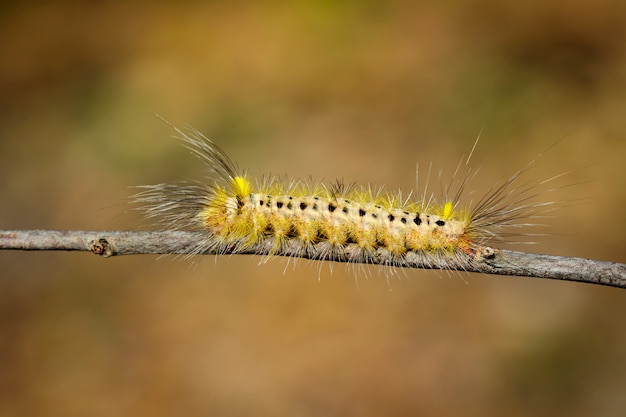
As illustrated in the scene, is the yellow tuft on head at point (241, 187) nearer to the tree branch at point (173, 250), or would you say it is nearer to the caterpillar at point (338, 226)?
the caterpillar at point (338, 226)

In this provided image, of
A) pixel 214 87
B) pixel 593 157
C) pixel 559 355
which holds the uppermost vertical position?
pixel 214 87

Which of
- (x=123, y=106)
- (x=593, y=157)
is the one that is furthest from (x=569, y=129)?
(x=123, y=106)

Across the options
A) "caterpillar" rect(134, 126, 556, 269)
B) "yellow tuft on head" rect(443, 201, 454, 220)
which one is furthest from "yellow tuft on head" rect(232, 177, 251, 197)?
"yellow tuft on head" rect(443, 201, 454, 220)

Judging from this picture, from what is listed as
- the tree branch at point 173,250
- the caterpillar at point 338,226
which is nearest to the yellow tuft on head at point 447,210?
the caterpillar at point 338,226

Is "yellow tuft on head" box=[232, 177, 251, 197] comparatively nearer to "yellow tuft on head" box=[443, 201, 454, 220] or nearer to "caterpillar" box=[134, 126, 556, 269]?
"caterpillar" box=[134, 126, 556, 269]

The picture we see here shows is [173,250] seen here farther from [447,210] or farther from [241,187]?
[447,210]

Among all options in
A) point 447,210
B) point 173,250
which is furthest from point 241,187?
point 447,210

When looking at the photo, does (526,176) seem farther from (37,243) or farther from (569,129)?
(37,243)

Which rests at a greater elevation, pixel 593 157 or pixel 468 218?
pixel 593 157
